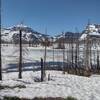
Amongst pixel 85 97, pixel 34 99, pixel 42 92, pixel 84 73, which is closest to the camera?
pixel 34 99

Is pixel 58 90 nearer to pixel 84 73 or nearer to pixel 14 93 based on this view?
pixel 14 93

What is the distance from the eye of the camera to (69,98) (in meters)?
17.5

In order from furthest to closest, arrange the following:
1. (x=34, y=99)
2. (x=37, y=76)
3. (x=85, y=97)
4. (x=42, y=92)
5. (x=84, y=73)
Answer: (x=84, y=73), (x=37, y=76), (x=42, y=92), (x=85, y=97), (x=34, y=99)

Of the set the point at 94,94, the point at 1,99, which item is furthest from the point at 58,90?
the point at 1,99

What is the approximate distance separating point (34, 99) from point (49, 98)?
907 mm

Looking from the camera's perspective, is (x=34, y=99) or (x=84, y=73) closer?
(x=34, y=99)

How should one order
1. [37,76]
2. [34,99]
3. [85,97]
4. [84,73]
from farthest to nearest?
[84,73] < [37,76] < [85,97] < [34,99]

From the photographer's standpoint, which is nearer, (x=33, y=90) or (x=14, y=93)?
(x=14, y=93)

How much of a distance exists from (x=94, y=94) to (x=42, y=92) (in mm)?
3062

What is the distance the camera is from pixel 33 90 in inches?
808

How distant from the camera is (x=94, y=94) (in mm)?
19547

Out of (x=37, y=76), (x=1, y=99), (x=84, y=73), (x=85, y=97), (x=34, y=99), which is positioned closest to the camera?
(x=1, y=99)

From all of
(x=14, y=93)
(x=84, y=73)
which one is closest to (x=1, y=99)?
(x=14, y=93)

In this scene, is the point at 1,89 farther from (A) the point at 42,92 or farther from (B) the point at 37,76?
(B) the point at 37,76
